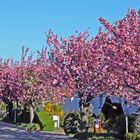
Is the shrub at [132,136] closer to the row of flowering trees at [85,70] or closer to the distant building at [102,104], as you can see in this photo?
the row of flowering trees at [85,70]

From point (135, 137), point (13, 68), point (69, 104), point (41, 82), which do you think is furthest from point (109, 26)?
point (69, 104)

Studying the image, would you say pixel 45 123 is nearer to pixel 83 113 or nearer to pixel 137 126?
pixel 83 113

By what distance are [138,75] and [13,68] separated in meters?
30.8

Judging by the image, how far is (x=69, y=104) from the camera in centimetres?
5781

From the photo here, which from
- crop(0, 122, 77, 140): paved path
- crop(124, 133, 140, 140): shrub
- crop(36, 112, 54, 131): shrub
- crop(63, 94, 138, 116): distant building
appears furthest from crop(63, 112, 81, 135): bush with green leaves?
crop(124, 133, 140, 140): shrub

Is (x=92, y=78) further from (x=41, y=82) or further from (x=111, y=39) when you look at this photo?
(x=41, y=82)

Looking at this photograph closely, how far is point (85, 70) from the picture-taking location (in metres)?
27.0

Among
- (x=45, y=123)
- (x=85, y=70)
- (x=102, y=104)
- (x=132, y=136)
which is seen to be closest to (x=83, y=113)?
(x=85, y=70)

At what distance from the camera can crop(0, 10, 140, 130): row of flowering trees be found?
1817 cm

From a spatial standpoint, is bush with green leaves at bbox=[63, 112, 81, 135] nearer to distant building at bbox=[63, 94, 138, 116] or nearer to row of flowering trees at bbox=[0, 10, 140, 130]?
row of flowering trees at bbox=[0, 10, 140, 130]

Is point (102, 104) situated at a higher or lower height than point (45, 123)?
higher

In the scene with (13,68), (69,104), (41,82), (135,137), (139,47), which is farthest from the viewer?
(69,104)

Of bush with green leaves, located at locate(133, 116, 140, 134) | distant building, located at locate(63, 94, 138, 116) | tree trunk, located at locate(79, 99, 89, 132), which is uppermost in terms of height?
distant building, located at locate(63, 94, 138, 116)

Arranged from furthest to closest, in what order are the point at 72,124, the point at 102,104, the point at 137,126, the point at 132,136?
the point at 102,104, the point at 72,124, the point at 137,126, the point at 132,136
